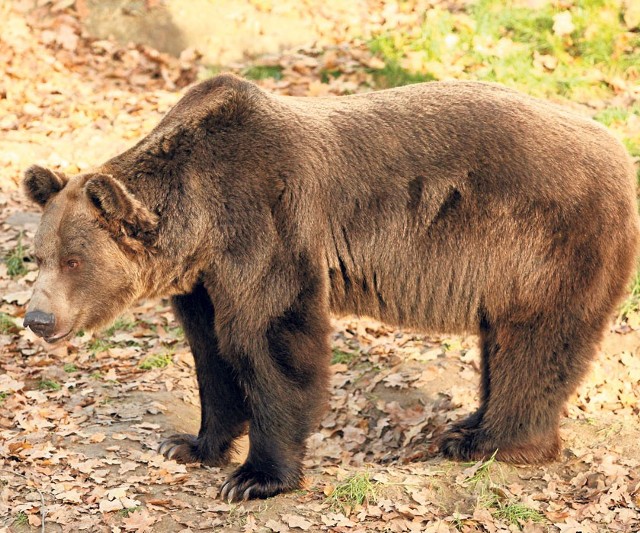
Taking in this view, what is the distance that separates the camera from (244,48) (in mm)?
14773

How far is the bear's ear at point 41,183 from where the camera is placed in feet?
20.2

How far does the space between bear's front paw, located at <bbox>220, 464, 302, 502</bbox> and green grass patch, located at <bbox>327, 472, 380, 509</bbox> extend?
310 millimetres

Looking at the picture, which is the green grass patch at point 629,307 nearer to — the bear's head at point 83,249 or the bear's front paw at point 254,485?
the bear's front paw at point 254,485

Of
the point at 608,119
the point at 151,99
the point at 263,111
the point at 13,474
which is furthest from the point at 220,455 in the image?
the point at 151,99

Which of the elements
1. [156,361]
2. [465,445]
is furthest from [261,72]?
[465,445]

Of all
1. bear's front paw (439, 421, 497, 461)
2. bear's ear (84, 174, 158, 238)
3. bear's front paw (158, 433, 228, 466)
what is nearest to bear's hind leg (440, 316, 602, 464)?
bear's front paw (439, 421, 497, 461)

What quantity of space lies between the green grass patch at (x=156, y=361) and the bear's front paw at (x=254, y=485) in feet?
8.61

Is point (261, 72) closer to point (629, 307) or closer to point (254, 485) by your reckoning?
point (629, 307)

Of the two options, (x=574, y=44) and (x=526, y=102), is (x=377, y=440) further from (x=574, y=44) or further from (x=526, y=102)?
(x=574, y=44)

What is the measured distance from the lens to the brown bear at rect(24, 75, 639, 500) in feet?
19.9

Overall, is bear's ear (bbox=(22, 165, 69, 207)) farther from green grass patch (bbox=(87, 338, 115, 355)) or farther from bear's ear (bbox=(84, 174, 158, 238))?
green grass patch (bbox=(87, 338, 115, 355))

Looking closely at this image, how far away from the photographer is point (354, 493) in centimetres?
627

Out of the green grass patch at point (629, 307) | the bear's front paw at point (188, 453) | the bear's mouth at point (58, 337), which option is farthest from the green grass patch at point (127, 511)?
the green grass patch at point (629, 307)

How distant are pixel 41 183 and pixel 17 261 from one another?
427cm
